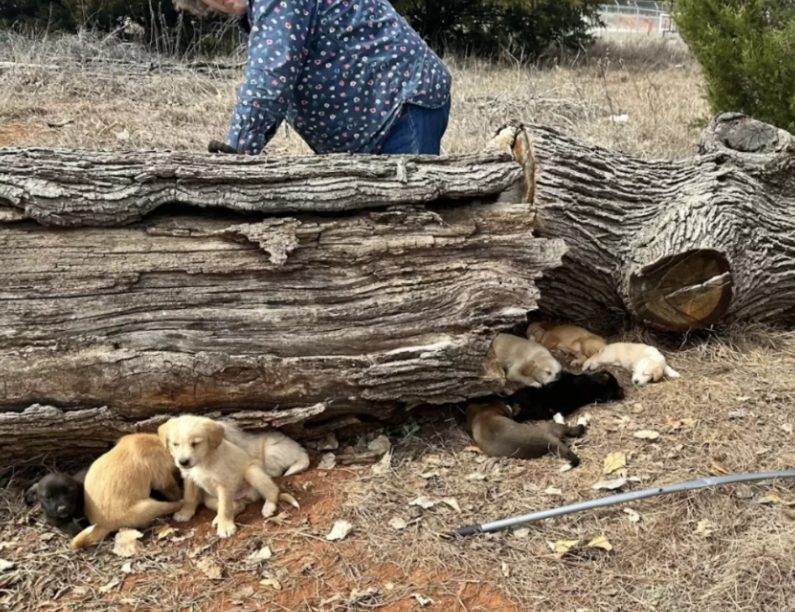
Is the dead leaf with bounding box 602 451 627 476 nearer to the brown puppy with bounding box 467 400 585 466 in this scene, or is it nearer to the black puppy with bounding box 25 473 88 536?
the brown puppy with bounding box 467 400 585 466

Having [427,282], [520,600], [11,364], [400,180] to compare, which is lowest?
[520,600]

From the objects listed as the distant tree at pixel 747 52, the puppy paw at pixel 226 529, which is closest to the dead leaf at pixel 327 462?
the puppy paw at pixel 226 529

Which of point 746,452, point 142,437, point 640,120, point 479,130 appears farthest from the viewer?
point 640,120

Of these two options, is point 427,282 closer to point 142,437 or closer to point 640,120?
point 142,437

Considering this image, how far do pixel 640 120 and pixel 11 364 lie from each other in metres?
8.56

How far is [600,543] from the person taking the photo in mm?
3438

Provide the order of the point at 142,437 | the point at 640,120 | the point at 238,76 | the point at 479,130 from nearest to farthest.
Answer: the point at 142,437, the point at 479,130, the point at 640,120, the point at 238,76

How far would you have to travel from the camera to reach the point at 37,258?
12.7 ft

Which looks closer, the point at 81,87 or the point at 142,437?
the point at 142,437

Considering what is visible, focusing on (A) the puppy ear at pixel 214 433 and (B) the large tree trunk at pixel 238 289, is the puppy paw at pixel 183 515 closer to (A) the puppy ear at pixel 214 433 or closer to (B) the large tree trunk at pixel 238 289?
(A) the puppy ear at pixel 214 433

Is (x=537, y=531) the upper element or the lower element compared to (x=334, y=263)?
lower

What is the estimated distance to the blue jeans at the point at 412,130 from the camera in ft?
15.9

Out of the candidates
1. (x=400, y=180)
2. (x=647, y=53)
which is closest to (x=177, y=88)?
(x=400, y=180)

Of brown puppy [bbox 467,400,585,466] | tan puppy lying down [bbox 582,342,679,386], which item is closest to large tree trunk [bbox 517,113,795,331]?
tan puppy lying down [bbox 582,342,679,386]
